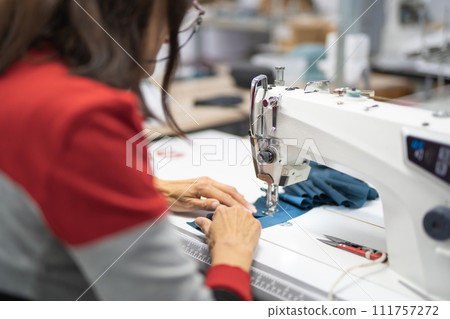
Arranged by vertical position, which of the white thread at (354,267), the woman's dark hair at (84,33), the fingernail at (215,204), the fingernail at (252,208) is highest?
the woman's dark hair at (84,33)

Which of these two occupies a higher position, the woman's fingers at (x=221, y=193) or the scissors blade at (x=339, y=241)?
the woman's fingers at (x=221, y=193)

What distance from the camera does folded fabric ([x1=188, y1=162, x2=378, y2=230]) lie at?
3.70 feet

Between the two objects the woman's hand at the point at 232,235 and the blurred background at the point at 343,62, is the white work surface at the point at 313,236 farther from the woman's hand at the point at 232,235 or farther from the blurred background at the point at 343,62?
the blurred background at the point at 343,62

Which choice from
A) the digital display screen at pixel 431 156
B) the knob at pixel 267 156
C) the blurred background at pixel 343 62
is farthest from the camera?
the blurred background at pixel 343 62

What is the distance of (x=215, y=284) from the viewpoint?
0.77 metres

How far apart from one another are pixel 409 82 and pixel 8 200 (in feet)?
8.53

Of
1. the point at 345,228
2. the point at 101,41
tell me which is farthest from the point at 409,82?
the point at 101,41

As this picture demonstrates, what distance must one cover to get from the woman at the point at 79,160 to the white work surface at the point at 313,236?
25 cm

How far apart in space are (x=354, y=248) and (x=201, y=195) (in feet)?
1.28

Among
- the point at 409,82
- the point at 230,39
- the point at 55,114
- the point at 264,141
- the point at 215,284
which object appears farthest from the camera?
the point at 230,39

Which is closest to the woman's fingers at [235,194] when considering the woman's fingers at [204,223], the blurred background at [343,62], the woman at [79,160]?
the woman's fingers at [204,223]

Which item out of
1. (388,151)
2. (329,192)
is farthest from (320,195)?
(388,151)

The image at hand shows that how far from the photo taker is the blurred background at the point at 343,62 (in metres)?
2.13
